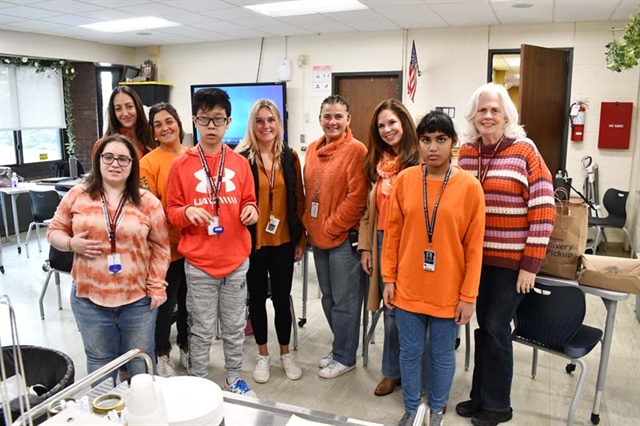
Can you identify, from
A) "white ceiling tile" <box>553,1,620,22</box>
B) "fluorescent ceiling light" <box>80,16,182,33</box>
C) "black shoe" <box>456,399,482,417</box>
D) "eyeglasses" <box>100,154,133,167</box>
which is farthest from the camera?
"fluorescent ceiling light" <box>80,16,182,33</box>

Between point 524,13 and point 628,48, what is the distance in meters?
2.18

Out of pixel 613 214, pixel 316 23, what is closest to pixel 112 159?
pixel 316 23

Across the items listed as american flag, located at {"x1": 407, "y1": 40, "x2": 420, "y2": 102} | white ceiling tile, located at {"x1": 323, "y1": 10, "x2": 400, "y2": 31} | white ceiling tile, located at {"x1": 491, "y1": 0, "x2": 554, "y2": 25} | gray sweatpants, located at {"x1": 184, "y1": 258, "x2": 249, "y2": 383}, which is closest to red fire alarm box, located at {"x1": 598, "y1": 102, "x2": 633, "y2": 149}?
white ceiling tile, located at {"x1": 491, "y1": 0, "x2": 554, "y2": 25}

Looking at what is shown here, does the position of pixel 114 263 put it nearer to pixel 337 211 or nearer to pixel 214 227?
pixel 214 227

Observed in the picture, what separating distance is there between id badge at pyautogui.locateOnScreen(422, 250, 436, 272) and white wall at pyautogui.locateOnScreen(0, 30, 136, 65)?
6.78 metres

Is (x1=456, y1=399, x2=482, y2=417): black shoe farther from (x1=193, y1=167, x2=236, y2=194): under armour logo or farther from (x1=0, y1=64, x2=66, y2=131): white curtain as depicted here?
(x1=0, y1=64, x2=66, y2=131): white curtain

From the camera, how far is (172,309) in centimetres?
281

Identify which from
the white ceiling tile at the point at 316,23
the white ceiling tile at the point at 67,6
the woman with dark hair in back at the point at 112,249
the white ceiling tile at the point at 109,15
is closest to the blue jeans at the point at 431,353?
the woman with dark hair in back at the point at 112,249

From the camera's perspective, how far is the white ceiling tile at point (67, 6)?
202 inches

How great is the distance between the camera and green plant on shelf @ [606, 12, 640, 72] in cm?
345

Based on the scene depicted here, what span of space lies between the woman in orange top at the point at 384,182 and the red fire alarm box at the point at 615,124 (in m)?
4.37

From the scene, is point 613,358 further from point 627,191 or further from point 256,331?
point 627,191

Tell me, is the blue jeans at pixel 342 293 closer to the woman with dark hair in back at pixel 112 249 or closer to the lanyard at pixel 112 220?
the woman with dark hair in back at pixel 112 249

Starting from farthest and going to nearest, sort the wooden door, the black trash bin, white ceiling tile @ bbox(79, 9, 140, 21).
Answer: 1. white ceiling tile @ bbox(79, 9, 140, 21)
2. the wooden door
3. the black trash bin
